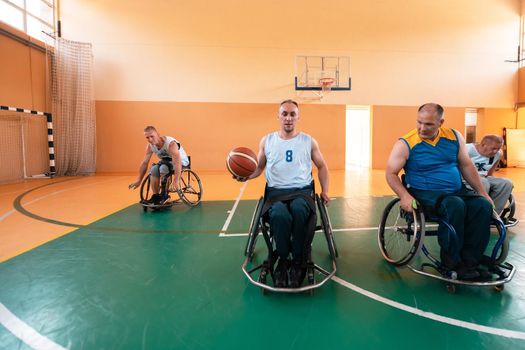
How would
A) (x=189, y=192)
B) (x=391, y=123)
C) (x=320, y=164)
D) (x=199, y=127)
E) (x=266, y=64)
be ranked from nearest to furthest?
(x=320, y=164) < (x=189, y=192) < (x=266, y=64) < (x=199, y=127) < (x=391, y=123)

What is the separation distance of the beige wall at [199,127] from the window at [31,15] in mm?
2141

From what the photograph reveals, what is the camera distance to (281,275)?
1.97 meters

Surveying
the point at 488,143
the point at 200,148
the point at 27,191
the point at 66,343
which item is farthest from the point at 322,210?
the point at 200,148

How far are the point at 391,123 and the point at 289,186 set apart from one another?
8.42 m

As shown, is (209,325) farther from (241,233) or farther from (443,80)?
(443,80)

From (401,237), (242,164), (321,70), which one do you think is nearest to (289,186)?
(242,164)

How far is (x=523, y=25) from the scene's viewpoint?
381 inches

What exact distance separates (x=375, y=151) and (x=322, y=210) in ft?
27.0

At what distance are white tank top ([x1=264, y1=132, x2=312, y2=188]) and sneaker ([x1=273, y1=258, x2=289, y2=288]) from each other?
1.79 feet

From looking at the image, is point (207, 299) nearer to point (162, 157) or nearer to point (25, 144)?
point (162, 157)

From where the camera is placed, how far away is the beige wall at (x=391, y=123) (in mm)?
9586

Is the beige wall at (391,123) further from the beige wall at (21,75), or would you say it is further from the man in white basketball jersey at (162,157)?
the beige wall at (21,75)

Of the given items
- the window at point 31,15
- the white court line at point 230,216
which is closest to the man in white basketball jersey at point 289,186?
the white court line at point 230,216

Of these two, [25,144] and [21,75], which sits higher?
[21,75]
